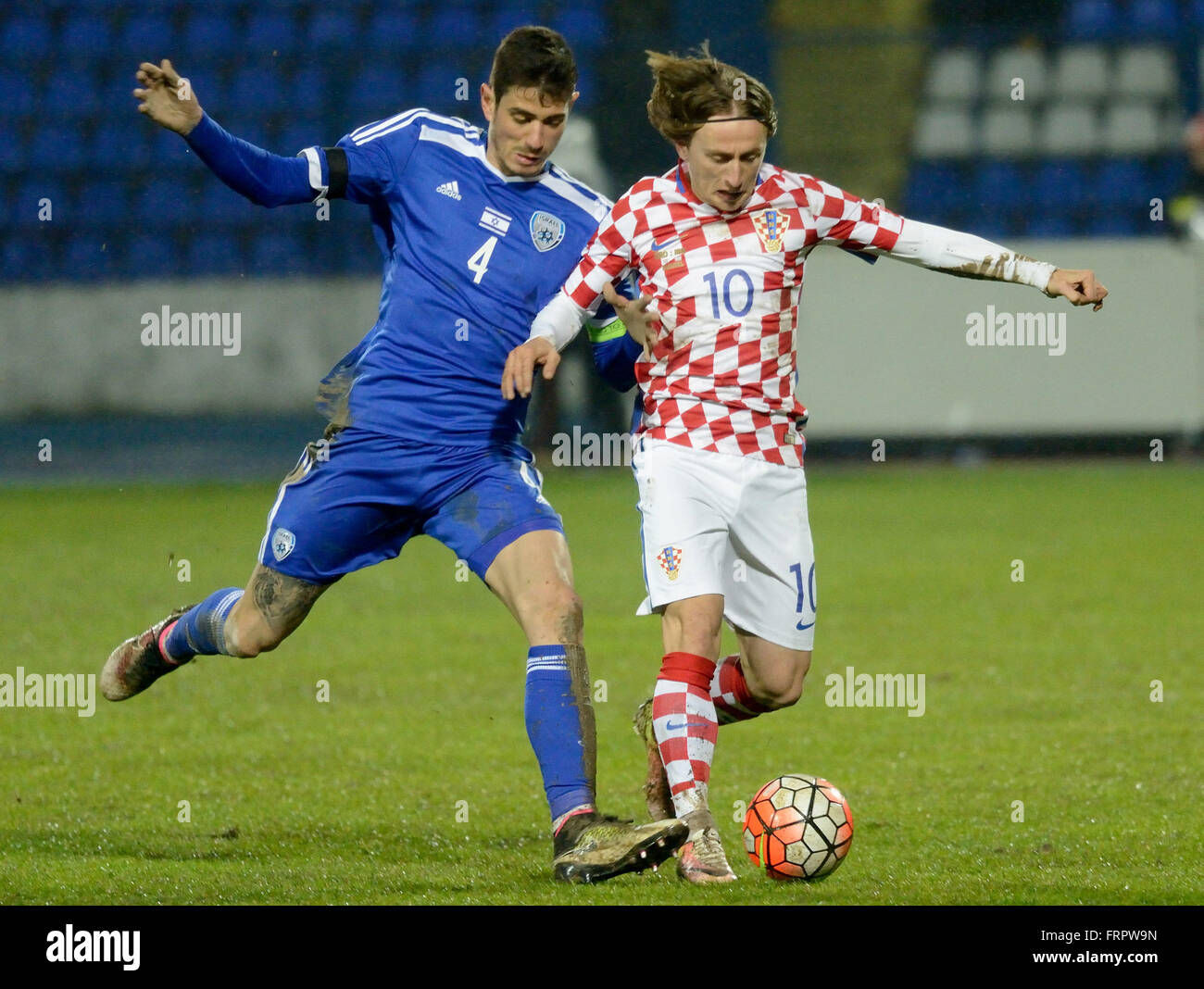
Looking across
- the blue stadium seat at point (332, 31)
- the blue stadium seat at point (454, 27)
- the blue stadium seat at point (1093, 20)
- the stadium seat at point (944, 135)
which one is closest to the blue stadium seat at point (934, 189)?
the stadium seat at point (944, 135)

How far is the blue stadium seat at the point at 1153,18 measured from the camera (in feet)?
54.5

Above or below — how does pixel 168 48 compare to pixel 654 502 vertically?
above

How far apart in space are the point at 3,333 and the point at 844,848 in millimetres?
12567

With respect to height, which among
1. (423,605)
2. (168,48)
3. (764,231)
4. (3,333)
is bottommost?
(423,605)

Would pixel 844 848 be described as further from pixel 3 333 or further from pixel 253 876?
pixel 3 333

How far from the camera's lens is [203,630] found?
16.7ft

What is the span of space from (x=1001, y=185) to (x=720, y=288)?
1284 cm

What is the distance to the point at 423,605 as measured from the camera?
9.38m

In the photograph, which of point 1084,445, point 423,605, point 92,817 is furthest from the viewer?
point 1084,445

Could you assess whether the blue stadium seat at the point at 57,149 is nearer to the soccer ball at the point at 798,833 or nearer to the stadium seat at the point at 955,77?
the stadium seat at the point at 955,77

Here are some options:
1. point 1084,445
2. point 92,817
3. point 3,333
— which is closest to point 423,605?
point 92,817

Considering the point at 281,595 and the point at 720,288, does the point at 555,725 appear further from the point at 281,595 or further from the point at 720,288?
the point at 720,288

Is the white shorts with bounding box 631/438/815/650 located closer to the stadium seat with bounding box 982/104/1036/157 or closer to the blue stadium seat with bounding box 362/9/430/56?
the blue stadium seat with bounding box 362/9/430/56

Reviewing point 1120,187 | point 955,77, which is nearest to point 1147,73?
point 1120,187
